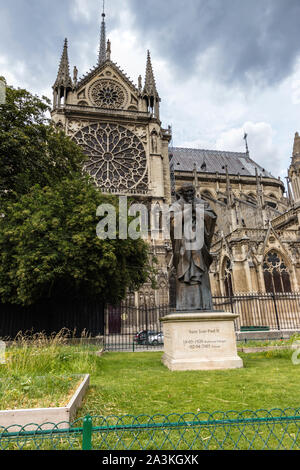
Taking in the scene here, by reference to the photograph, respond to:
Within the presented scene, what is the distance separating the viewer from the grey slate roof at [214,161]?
44.2m

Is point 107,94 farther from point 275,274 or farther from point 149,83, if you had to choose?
point 275,274

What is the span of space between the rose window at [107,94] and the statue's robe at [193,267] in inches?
1094

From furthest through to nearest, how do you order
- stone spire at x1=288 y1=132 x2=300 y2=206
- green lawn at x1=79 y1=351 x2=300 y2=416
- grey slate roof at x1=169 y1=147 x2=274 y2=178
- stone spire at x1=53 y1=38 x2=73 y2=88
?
grey slate roof at x1=169 y1=147 x2=274 y2=178
stone spire at x1=53 y1=38 x2=73 y2=88
stone spire at x1=288 y1=132 x2=300 y2=206
green lawn at x1=79 y1=351 x2=300 y2=416

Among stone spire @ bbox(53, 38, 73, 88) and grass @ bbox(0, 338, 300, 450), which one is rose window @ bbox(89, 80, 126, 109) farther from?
grass @ bbox(0, 338, 300, 450)

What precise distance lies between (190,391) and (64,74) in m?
33.8

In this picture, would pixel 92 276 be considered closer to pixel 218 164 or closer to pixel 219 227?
pixel 219 227

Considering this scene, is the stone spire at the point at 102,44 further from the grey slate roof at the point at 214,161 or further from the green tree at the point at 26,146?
the green tree at the point at 26,146

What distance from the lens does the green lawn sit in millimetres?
3654

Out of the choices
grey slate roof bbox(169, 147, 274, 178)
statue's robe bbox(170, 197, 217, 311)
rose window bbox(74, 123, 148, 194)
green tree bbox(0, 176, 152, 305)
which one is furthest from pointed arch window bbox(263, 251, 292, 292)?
grey slate roof bbox(169, 147, 274, 178)

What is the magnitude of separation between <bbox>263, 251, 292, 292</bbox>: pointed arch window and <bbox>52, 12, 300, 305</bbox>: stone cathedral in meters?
0.06

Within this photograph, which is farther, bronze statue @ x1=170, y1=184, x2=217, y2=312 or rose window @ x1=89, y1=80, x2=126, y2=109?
rose window @ x1=89, y1=80, x2=126, y2=109

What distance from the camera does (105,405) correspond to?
384 centimetres
